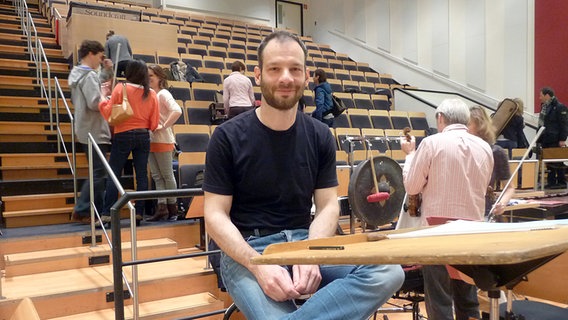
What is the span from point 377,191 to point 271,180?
2.05 metres

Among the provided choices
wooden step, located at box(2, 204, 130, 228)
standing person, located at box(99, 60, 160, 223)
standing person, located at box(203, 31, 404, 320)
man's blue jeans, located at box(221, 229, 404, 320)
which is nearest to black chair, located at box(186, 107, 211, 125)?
standing person, located at box(99, 60, 160, 223)

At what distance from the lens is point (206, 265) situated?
3346 millimetres

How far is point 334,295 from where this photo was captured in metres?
1.23

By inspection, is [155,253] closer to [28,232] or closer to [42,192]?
[28,232]

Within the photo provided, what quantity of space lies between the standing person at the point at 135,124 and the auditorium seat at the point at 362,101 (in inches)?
215

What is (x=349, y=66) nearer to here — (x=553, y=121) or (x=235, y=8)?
(x=235, y=8)

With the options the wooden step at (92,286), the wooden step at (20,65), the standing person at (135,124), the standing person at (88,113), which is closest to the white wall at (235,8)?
the wooden step at (20,65)

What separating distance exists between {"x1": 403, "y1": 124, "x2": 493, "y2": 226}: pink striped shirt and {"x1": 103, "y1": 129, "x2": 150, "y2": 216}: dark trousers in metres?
2.20

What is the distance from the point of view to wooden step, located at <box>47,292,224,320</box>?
2744mm

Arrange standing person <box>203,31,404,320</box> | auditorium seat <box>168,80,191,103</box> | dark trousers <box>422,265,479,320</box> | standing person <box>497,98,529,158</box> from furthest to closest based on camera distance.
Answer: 1. standing person <box>497,98,529,158</box>
2. auditorium seat <box>168,80,191,103</box>
3. dark trousers <box>422,265,479,320</box>
4. standing person <box>203,31,404,320</box>

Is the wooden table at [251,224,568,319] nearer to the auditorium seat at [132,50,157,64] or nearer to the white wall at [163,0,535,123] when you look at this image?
the auditorium seat at [132,50,157,64]

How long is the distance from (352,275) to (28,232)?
307 centimetres

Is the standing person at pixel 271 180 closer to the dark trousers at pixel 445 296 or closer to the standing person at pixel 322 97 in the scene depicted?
the dark trousers at pixel 445 296

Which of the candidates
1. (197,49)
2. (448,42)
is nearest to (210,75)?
(197,49)
